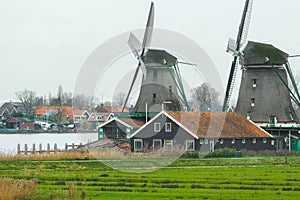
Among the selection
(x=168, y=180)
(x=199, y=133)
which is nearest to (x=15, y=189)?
(x=168, y=180)

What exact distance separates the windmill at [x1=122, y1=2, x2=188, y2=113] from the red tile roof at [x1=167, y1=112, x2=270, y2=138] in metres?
4.10

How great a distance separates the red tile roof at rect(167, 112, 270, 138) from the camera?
41531 mm

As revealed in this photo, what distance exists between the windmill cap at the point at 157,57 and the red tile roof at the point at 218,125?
567 centimetres

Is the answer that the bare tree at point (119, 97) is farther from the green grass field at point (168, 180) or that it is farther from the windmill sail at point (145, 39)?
the green grass field at point (168, 180)

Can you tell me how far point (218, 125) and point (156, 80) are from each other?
6459 millimetres

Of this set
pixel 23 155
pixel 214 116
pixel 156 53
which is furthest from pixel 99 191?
pixel 156 53

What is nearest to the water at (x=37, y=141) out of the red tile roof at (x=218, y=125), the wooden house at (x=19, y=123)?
the red tile roof at (x=218, y=125)

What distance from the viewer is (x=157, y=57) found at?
4728cm

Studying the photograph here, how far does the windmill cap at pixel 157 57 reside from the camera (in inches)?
1859

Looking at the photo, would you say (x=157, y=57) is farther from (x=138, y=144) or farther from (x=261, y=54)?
(x=138, y=144)

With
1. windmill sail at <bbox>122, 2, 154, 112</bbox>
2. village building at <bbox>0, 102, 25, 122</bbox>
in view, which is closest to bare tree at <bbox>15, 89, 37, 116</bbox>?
village building at <bbox>0, 102, 25, 122</bbox>

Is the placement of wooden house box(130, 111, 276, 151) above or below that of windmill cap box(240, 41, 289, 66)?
below

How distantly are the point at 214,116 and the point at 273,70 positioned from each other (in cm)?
570

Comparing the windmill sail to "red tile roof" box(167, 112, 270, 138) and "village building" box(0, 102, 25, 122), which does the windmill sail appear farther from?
"village building" box(0, 102, 25, 122)
